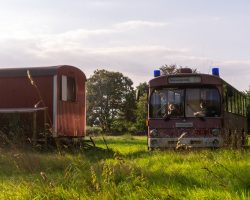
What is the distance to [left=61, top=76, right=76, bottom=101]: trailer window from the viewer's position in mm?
21141

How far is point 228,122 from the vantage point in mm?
16359

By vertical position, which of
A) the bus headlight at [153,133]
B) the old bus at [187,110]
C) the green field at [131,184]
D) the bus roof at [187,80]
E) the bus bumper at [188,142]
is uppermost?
the bus roof at [187,80]

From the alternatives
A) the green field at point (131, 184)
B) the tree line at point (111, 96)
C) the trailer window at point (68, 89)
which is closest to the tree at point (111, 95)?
the tree line at point (111, 96)

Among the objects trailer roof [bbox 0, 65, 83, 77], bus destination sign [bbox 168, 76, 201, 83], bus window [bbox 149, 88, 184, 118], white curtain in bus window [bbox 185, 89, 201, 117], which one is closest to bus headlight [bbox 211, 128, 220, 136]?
white curtain in bus window [bbox 185, 89, 201, 117]

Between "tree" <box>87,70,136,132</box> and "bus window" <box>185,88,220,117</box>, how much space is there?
212ft

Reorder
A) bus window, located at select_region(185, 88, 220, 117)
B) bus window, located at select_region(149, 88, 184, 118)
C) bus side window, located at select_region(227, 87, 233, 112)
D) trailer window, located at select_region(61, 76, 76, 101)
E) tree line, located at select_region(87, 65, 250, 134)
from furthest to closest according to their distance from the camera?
tree line, located at select_region(87, 65, 250, 134) < trailer window, located at select_region(61, 76, 76, 101) < bus side window, located at select_region(227, 87, 233, 112) < bus window, located at select_region(149, 88, 184, 118) < bus window, located at select_region(185, 88, 220, 117)

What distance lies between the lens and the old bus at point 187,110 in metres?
15.2

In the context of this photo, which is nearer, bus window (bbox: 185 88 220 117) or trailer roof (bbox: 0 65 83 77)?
bus window (bbox: 185 88 220 117)

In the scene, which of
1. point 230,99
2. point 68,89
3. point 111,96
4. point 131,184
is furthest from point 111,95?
point 131,184

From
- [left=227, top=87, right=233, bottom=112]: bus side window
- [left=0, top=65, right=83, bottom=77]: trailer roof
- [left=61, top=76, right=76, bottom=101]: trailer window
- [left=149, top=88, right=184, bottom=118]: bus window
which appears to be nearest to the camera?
[left=149, top=88, right=184, bottom=118]: bus window

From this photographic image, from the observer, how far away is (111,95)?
82.6 meters

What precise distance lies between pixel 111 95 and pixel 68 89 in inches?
2395

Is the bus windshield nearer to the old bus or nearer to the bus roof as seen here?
the old bus

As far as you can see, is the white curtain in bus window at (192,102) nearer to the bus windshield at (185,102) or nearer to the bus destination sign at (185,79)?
the bus windshield at (185,102)
